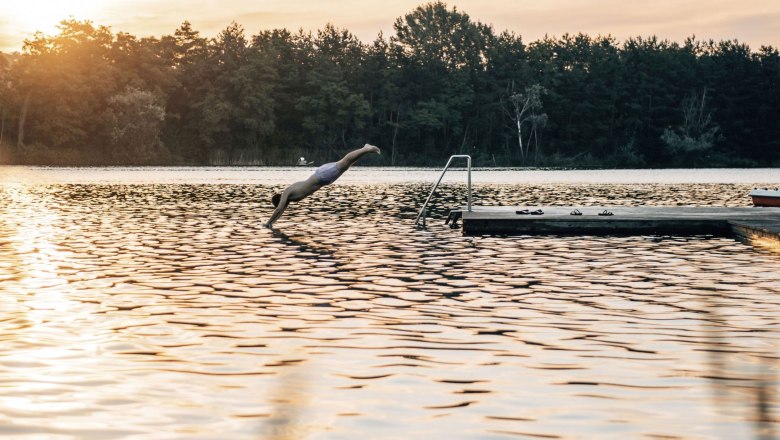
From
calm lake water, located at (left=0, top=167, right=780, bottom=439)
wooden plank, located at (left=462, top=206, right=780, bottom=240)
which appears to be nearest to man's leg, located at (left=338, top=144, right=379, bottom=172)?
wooden plank, located at (left=462, top=206, right=780, bottom=240)

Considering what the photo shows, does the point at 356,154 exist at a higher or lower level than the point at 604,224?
higher

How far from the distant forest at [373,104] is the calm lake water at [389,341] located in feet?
323

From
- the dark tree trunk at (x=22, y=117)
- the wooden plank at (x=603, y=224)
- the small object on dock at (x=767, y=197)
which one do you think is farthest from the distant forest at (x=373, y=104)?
the wooden plank at (x=603, y=224)

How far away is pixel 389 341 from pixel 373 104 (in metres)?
120

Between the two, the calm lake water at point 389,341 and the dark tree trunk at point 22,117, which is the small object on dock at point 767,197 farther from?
the dark tree trunk at point 22,117

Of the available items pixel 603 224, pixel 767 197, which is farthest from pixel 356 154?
pixel 767 197

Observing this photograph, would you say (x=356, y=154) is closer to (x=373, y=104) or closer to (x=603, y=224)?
(x=603, y=224)

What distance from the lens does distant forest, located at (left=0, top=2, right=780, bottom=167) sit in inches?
4614

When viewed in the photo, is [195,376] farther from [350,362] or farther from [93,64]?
[93,64]

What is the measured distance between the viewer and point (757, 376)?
29.9 ft

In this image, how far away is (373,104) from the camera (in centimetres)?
12962

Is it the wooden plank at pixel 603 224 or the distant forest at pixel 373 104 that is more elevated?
the distant forest at pixel 373 104

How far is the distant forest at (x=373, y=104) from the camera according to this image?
117 metres

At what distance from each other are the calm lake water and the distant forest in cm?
9860
